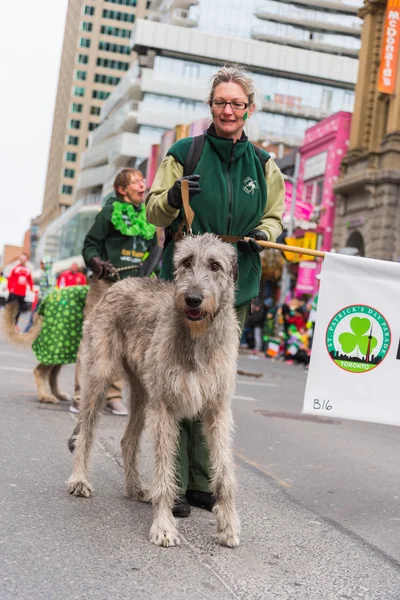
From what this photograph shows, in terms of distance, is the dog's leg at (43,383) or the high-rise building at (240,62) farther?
the high-rise building at (240,62)

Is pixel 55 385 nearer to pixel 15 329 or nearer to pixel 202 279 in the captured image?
pixel 15 329

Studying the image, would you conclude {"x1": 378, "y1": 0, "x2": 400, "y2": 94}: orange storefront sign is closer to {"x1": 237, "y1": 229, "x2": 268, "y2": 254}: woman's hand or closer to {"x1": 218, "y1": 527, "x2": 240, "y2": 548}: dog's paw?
{"x1": 237, "y1": 229, "x2": 268, "y2": 254}: woman's hand

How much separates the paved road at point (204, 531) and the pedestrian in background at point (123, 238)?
1.40 m

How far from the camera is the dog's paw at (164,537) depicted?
4.29 meters

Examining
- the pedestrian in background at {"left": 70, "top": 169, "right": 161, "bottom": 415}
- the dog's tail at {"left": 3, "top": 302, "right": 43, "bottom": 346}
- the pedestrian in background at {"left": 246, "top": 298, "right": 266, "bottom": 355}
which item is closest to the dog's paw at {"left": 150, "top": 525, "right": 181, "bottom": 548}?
the pedestrian in background at {"left": 70, "top": 169, "right": 161, "bottom": 415}

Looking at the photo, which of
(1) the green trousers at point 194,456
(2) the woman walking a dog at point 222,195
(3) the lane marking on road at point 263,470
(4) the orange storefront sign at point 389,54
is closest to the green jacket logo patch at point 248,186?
(2) the woman walking a dog at point 222,195

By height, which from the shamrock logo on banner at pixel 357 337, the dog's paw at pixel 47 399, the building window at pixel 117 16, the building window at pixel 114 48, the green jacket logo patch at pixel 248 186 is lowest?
the dog's paw at pixel 47 399

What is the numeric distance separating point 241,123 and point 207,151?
242mm

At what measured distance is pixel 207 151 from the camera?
16.9ft

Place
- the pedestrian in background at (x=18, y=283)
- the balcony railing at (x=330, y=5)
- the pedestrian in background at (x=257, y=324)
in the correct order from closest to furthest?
the pedestrian in background at (x=18, y=283) → the pedestrian in background at (x=257, y=324) → the balcony railing at (x=330, y=5)

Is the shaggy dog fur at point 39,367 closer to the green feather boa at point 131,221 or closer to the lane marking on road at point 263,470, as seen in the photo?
the green feather boa at point 131,221

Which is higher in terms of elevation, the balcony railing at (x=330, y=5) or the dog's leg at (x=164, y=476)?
the balcony railing at (x=330, y=5)

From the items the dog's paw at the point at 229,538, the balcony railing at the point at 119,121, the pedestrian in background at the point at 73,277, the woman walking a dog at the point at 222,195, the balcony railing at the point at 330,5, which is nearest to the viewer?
the dog's paw at the point at 229,538

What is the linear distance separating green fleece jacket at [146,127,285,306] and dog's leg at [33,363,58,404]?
4.50 meters
